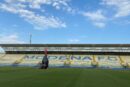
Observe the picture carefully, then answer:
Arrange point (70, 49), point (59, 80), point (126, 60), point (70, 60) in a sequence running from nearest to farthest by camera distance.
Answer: point (59, 80)
point (126, 60)
point (70, 60)
point (70, 49)

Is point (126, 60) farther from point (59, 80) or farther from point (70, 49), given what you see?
point (59, 80)

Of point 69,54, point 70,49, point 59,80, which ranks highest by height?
point 70,49

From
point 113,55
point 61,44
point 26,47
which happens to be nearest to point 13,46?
point 26,47

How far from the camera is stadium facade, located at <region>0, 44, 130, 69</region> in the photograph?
6975cm

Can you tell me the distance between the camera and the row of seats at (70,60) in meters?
67.1

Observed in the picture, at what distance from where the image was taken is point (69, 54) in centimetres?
7825

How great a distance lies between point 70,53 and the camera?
78500 millimetres

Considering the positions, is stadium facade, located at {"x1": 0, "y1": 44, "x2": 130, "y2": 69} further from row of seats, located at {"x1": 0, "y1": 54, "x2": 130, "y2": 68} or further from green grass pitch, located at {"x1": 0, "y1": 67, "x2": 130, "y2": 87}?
green grass pitch, located at {"x1": 0, "y1": 67, "x2": 130, "y2": 87}

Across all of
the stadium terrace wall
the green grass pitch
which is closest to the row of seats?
the stadium terrace wall

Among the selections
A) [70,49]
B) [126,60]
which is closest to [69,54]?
[70,49]

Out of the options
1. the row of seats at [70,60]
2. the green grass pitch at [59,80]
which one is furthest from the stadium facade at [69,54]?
the green grass pitch at [59,80]

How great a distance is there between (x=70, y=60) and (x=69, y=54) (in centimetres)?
626

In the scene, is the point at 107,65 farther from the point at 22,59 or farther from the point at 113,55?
the point at 22,59

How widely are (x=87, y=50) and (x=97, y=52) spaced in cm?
278
